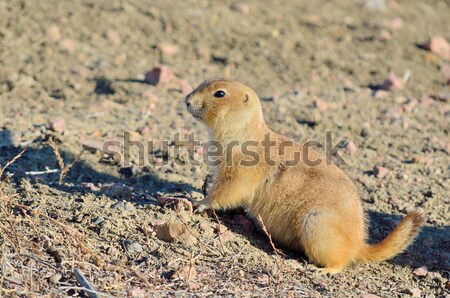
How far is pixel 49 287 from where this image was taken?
420 centimetres

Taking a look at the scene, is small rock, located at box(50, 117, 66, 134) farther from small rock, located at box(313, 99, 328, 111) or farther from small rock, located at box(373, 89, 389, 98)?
small rock, located at box(373, 89, 389, 98)

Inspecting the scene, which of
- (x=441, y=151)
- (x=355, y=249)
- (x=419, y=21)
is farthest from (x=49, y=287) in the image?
(x=419, y=21)

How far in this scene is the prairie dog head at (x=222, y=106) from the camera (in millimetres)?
5672

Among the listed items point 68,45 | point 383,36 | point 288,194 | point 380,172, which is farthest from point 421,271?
point 383,36

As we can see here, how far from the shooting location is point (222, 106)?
5684 mm

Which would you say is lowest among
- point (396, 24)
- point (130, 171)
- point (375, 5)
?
point (130, 171)

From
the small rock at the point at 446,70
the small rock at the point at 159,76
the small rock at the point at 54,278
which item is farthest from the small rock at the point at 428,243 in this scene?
the small rock at the point at 446,70

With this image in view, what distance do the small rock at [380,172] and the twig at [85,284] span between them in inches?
143

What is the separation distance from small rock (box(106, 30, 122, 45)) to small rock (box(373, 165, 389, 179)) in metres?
4.52

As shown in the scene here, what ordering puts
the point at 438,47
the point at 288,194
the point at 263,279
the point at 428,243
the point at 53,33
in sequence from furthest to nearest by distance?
the point at 438,47, the point at 53,33, the point at 428,243, the point at 288,194, the point at 263,279

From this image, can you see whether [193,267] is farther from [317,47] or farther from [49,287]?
[317,47]

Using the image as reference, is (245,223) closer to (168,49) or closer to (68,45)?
(168,49)

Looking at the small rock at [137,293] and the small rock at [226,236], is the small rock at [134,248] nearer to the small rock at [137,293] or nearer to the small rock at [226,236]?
the small rock at [137,293]

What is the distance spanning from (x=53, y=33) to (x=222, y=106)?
4.69 m
